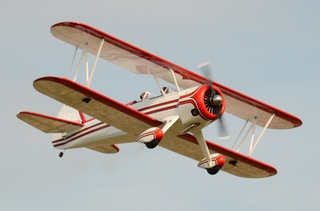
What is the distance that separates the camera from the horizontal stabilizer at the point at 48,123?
2714 cm

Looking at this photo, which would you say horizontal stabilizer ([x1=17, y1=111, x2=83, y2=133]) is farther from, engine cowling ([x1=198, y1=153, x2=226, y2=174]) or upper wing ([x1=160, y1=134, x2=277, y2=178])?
engine cowling ([x1=198, y1=153, x2=226, y2=174])

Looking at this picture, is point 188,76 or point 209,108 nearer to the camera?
point 209,108

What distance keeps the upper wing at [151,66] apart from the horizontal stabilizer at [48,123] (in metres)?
2.56

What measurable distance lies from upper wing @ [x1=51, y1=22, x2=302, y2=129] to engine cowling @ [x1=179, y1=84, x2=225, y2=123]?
6.43ft

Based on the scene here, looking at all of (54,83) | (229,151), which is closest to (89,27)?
(54,83)

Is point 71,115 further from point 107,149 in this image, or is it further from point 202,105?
point 202,105

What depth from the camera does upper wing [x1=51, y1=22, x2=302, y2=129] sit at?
25922mm

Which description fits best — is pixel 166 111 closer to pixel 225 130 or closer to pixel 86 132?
pixel 225 130

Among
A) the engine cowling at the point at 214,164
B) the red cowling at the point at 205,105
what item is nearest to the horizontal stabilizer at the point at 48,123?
the engine cowling at the point at 214,164

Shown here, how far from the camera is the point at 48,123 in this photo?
92.2 feet

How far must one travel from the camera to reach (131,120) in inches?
997

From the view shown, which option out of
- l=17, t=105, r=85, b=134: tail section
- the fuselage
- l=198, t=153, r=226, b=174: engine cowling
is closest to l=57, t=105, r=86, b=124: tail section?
l=17, t=105, r=85, b=134: tail section

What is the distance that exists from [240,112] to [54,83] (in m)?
7.91

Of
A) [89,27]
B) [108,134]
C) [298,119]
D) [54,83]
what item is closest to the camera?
[54,83]
